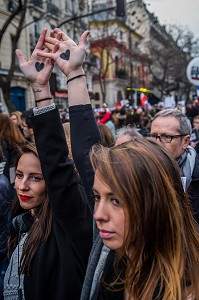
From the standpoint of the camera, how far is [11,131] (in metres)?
4.43

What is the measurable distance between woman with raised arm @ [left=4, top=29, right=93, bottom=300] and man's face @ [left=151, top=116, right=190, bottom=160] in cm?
151

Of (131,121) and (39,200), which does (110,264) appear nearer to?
(39,200)

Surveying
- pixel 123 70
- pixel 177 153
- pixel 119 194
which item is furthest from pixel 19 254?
pixel 123 70

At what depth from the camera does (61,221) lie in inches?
66.1

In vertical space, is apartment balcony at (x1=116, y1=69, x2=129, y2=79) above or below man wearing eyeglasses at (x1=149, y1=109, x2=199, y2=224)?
above

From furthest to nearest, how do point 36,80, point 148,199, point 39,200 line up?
point 39,200 < point 36,80 < point 148,199

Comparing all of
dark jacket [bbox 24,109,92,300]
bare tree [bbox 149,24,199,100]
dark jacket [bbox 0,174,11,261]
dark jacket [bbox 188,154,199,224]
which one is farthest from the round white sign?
bare tree [bbox 149,24,199,100]

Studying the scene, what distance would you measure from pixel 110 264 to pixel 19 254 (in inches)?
24.6

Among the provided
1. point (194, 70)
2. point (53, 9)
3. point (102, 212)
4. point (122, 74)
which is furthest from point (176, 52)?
point (102, 212)

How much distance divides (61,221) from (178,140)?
1788 mm

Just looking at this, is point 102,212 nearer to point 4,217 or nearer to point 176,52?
point 4,217

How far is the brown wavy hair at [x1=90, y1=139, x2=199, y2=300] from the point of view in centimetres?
133

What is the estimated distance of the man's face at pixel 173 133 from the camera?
10.4 ft

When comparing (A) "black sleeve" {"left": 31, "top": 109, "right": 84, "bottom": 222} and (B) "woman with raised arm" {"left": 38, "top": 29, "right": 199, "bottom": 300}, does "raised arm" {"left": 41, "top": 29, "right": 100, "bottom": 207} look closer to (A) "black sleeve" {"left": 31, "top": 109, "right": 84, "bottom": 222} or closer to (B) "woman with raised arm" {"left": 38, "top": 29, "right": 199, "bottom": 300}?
(A) "black sleeve" {"left": 31, "top": 109, "right": 84, "bottom": 222}
